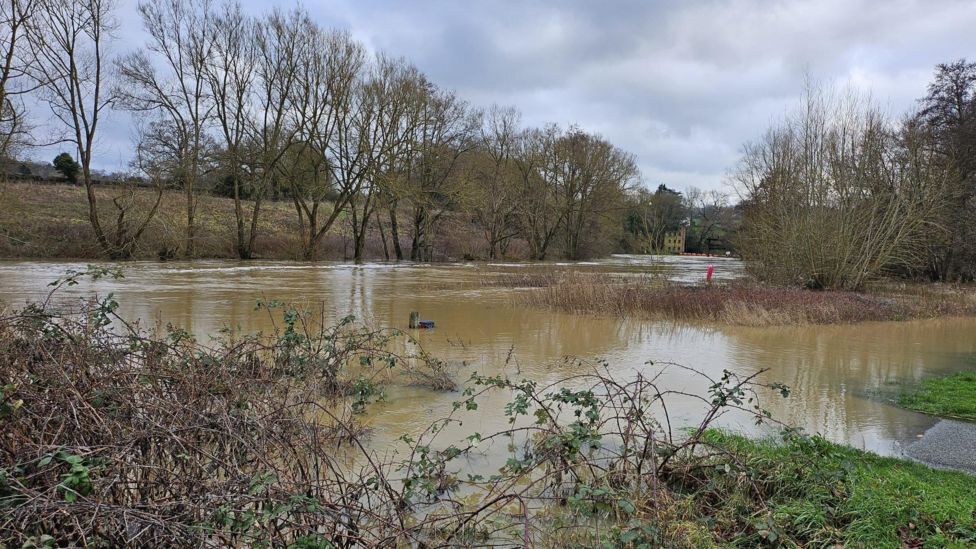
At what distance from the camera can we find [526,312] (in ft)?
51.7

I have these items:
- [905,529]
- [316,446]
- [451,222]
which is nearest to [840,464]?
[905,529]

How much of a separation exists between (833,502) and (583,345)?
736cm

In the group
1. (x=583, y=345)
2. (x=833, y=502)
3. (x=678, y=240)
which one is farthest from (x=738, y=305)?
(x=678, y=240)

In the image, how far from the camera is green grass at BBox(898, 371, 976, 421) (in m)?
6.91

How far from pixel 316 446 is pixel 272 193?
4654 centimetres

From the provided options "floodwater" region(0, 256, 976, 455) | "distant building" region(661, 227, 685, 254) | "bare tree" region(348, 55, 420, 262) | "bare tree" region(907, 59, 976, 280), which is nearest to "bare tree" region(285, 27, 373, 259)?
"bare tree" region(348, 55, 420, 262)

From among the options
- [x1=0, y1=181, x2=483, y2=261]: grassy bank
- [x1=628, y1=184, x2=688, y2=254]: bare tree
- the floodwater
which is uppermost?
[x1=628, y1=184, x2=688, y2=254]: bare tree

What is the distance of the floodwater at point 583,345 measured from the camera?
6.70 meters

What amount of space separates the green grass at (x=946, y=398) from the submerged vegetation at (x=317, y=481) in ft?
9.51

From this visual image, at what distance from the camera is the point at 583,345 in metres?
11.3

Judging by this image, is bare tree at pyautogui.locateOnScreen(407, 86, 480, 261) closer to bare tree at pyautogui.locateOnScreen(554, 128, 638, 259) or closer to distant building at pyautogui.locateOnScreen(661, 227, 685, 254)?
bare tree at pyautogui.locateOnScreen(554, 128, 638, 259)

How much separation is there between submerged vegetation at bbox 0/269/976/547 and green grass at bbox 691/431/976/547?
2cm

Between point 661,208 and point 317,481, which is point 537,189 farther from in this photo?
point 317,481

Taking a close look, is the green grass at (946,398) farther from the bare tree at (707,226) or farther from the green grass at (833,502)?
the bare tree at (707,226)
